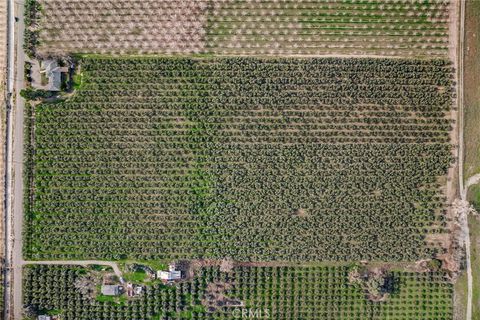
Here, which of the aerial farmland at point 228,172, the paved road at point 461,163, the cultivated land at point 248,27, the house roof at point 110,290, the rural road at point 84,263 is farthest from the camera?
the cultivated land at point 248,27

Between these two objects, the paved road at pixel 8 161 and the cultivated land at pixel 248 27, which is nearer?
the paved road at pixel 8 161

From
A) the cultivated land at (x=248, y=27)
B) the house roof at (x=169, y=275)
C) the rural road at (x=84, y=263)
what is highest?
the cultivated land at (x=248, y=27)

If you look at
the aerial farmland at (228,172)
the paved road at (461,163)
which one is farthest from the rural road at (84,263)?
the paved road at (461,163)

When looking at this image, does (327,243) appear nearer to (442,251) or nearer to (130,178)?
(442,251)

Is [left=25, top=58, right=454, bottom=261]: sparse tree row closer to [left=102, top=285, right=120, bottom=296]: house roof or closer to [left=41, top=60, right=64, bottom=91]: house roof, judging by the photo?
[left=41, top=60, right=64, bottom=91]: house roof

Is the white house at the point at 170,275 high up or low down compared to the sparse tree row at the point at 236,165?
down

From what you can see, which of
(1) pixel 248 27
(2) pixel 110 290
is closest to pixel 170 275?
(2) pixel 110 290

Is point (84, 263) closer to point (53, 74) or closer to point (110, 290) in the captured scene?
point (110, 290)

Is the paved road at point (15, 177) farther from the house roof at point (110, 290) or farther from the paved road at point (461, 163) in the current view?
the paved road at point (461, 163)
